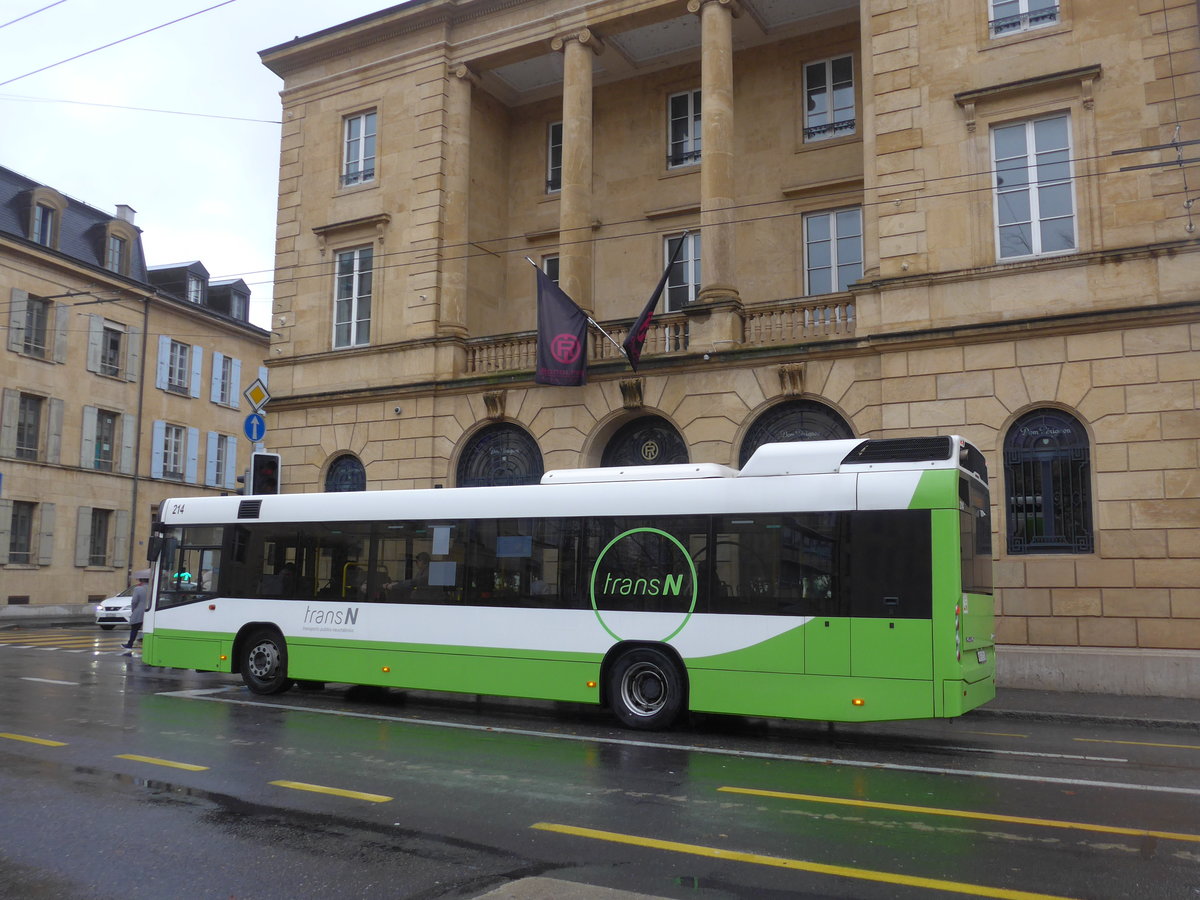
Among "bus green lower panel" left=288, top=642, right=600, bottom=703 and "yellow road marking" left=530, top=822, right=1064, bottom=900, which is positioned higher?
"bus green lower panel" left=288, top=642, right=600, bottom=703

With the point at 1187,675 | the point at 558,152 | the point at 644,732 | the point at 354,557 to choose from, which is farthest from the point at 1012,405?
the point at 558,152

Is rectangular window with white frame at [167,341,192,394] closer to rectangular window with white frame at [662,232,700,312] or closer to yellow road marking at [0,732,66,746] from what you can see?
rectangular window with white frame at [662,232,700,312]

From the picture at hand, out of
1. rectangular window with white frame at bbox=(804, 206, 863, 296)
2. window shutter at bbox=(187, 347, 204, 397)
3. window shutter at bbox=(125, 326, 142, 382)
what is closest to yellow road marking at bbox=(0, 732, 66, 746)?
rectangular window with white frame at bbox=(804, 206, 863, 296)

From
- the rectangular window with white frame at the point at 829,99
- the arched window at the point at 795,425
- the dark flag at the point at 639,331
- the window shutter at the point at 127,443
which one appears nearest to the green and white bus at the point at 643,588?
the dark flag at the point at 639,331

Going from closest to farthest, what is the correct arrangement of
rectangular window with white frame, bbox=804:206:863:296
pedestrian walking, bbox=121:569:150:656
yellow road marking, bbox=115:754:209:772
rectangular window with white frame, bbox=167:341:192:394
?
1. yellow road marking, bbox=115:754:209:772
2. rectangular window with white frame, bbox=804:206:863:296
3. pedestrian walking, bbox=121:569:150:656
4. rectangular window with white frame, bbox=167:341:192:394

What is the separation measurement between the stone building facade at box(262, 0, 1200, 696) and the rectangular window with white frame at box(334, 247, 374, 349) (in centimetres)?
10

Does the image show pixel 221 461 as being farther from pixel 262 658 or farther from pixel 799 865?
pixel 799 865

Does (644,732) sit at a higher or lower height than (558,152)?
lower

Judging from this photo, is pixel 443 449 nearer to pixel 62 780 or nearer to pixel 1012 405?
pixel 1012 405

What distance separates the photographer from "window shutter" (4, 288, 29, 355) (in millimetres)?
37781

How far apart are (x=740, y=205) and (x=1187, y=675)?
12.8 m

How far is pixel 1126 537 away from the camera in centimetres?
1562

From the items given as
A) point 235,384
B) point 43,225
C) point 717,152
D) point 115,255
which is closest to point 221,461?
point 235,384

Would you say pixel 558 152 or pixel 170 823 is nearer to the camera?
pixel 170 823
